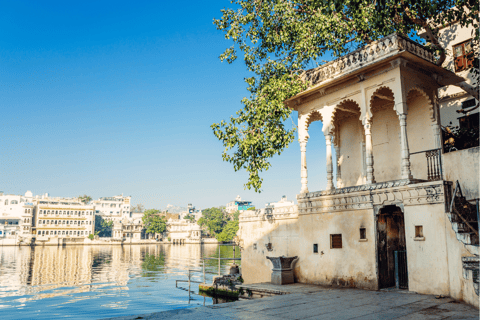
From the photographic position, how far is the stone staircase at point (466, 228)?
7667mm

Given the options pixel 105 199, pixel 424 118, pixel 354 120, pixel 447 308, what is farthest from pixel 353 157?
pixel 105 199

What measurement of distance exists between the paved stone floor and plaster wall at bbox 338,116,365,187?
6141 millimetres

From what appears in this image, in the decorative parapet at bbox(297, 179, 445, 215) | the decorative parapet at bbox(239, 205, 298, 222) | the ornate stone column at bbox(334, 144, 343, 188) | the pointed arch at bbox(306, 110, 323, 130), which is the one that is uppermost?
the pointed arch at bbox(306, 110, 323, 130)

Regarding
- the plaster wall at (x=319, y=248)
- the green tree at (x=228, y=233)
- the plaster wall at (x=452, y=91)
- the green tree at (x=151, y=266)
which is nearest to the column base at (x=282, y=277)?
the plaster wall at (x=319, y=248)

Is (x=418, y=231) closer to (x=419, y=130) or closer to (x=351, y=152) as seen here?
(x=419, y=130)

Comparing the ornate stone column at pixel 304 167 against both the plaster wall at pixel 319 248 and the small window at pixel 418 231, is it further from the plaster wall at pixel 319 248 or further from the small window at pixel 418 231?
the small window at pixel 418 231

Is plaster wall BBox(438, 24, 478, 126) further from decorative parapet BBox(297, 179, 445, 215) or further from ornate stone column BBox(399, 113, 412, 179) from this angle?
decorative parapet BBox(297, 179, 445, 215)

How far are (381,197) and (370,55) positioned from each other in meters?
4.44

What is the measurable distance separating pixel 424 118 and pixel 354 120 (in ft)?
9.63

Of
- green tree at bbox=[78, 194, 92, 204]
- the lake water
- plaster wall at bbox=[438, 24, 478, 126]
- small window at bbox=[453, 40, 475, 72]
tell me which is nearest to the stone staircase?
plaster wall at bbox=[438, 24, 478, 126]

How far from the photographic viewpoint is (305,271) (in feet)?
43.5

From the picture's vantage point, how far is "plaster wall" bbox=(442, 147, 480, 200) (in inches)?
357

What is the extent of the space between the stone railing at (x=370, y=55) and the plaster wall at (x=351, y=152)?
3.05 metres

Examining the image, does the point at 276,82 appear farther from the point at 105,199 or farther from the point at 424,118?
the point at 105,199
